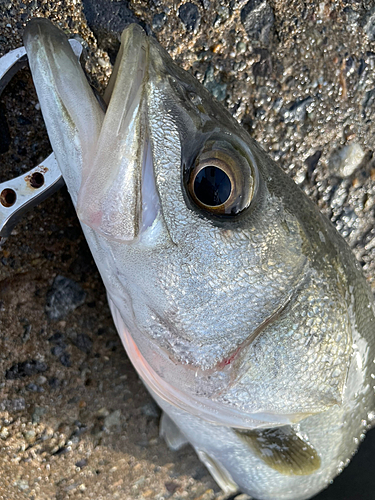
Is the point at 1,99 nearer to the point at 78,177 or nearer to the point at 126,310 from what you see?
the point at 78,177

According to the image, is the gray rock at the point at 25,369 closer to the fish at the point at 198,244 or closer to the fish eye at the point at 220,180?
the fish at the point at 198,244

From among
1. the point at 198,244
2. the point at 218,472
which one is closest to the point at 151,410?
the point at 218,472

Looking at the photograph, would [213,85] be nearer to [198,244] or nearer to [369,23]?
[369,23]

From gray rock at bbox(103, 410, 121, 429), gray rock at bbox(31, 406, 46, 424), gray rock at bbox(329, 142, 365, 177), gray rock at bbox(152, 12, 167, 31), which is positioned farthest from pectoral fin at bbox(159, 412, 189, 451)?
gray rock at bbox(152, 12, 167, 31)

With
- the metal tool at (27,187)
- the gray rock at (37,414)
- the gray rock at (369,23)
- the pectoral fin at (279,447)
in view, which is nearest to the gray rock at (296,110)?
the gray rock at (369,23)

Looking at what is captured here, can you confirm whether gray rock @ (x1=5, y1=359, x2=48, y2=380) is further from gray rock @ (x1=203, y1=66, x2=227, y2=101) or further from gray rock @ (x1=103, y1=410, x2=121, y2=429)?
gray rock @ (x1=203, y1=66, x2=227, y2=101)

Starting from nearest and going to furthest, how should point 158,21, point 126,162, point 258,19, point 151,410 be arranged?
point 126,162, point 158,21, point 258,19, point 151,410
